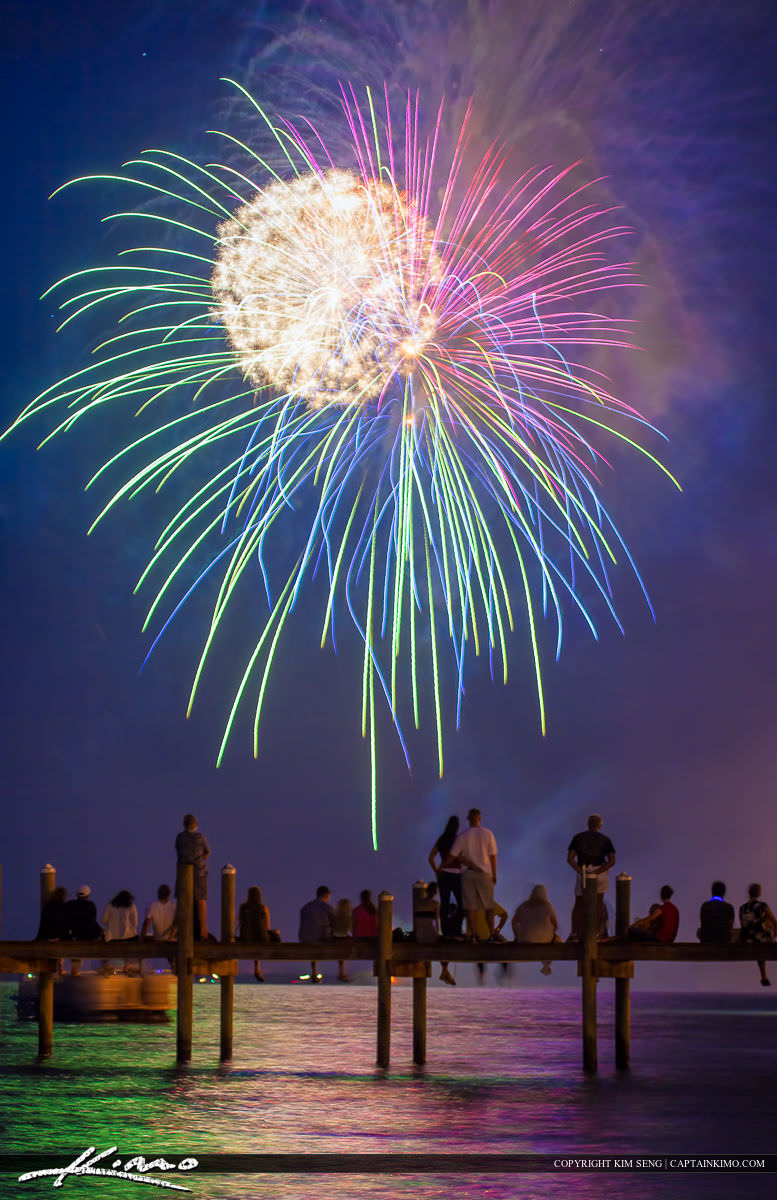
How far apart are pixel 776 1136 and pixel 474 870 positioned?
5777 millimetres

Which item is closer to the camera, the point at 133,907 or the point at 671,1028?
the point at 133,907

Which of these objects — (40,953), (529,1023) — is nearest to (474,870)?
(40,953)

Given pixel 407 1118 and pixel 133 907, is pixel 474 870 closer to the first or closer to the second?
pixel 407 1118

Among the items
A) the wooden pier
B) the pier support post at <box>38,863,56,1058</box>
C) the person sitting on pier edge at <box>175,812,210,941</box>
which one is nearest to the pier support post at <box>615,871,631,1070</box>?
the wooden pier

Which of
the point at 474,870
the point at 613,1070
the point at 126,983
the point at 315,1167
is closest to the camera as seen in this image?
the point at 315,1167

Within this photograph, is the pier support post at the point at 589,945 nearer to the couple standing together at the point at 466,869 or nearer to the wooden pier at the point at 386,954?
the wooden pier at the point at 386,954

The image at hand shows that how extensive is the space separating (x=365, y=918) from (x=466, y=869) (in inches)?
156

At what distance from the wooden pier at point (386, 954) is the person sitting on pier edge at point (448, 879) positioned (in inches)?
12.0

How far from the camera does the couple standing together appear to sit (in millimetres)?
24094

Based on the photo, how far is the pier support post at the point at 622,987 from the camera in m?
26.0

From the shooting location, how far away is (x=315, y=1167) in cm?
1834

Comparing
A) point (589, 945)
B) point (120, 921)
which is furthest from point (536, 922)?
point (120, 921)

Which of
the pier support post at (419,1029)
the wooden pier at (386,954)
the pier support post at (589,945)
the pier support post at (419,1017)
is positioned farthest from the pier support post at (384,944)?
the pier support post at (589,945)

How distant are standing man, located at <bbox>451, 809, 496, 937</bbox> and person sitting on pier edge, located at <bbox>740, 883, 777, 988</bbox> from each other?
150 inches
